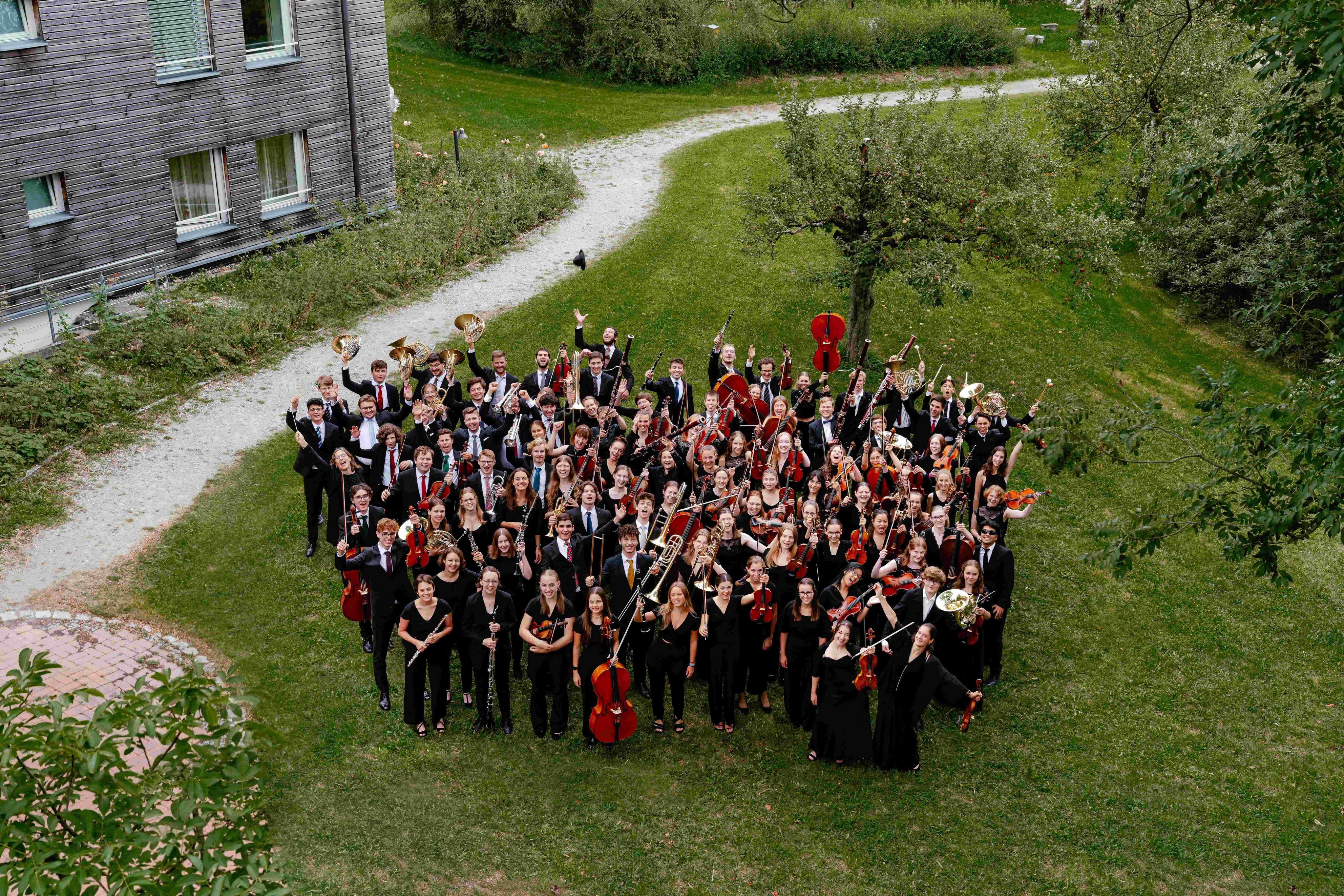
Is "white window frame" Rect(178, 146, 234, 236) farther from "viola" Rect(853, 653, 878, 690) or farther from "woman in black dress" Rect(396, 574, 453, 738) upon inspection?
"viola" Rect(853, 653, 878, 690)

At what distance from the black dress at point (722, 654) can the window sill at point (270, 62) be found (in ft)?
52.1

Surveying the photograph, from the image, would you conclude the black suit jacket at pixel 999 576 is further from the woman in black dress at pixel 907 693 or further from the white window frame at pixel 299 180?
the white window frame at pixel 299 180

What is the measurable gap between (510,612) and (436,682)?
40.9 inches

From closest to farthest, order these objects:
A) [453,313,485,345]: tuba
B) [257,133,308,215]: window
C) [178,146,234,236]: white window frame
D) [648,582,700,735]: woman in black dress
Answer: [648,582,700,735]: woman in black dress
[453,313,485,345]: tuba
[178,146,234,236]: white window frame
[257,133,308,215]: window

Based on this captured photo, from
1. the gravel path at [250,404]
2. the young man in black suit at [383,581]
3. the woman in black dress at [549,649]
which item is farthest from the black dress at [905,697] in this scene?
the gravel path at [250,404]

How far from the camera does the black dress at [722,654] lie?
35.5 ft

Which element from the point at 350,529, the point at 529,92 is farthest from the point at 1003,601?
the point at 529,92

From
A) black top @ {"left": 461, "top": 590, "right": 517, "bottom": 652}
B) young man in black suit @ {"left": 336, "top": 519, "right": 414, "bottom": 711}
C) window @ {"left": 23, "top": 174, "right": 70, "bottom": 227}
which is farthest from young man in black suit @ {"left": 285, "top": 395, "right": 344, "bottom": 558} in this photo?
window @ {"left": 23, "top": 174, "right": 70, "bottom": 227}

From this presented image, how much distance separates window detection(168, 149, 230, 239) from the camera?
21062 millimetres

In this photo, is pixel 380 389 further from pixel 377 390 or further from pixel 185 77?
pixel 185 77

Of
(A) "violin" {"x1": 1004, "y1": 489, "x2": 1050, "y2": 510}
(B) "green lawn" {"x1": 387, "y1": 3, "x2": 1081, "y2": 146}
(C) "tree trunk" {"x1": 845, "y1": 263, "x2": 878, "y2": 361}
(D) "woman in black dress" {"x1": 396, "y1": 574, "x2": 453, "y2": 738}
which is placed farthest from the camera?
(B) "green lawn" {"x1": 387, "y1": 3, "x2": 1081, "y2": 146}

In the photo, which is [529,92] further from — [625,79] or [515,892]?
[515,892]

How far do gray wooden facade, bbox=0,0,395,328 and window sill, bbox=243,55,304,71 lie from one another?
43mm

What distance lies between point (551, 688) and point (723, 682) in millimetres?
1675
